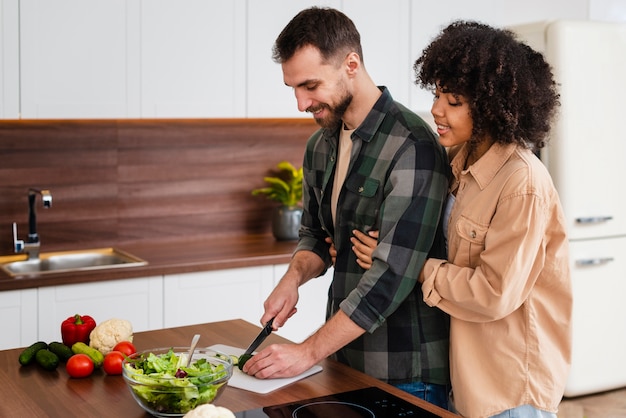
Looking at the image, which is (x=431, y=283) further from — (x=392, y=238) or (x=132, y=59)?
(x=132, y=59)

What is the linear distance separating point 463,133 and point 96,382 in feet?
3.46

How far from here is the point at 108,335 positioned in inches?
85.2

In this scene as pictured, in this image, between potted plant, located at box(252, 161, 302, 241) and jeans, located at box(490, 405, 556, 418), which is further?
potted plant, located at box(252, 161, 302, 241)

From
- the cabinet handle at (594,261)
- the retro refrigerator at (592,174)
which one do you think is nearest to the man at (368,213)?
the retro refrigerator at (592,174)

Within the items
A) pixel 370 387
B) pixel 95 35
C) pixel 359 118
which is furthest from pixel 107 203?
pixel 370 387

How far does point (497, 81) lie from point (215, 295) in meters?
2.06

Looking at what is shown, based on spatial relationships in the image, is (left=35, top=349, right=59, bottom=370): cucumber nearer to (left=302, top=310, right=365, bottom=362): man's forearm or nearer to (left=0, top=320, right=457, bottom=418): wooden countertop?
(left=0, top=320, right=457, bottom=418): wooden countertop

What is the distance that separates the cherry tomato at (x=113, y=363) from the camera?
205 centimetres

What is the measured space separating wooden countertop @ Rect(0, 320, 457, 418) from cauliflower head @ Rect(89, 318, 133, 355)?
0.09 m

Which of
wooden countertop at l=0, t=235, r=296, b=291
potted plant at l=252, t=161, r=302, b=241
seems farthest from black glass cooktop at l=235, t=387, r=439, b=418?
potted plant at l=252, t=161, r=302, b=241

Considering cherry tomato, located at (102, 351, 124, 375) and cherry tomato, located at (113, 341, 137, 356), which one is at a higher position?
cherry tomato, located at (113, 341, 137, 356)

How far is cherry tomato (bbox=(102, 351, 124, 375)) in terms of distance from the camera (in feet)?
6.73

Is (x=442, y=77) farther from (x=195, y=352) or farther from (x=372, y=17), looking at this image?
(x=372, y=17)

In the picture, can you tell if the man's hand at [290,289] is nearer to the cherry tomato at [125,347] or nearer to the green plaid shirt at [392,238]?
the green plaid shirt at [392,238]
